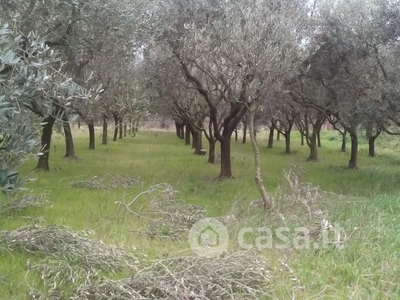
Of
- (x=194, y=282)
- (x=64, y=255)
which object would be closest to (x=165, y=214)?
(x=64, y=255)

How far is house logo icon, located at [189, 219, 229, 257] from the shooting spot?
6283 millimetres

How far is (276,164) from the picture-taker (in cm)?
2072

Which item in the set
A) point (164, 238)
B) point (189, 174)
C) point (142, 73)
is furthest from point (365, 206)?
point (142, 73)

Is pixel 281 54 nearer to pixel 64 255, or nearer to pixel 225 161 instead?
pixel 225 161

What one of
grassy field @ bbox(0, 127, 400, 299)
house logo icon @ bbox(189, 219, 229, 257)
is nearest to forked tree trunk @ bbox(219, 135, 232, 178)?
grassy field @ bbox(0, 127, 400, 299)

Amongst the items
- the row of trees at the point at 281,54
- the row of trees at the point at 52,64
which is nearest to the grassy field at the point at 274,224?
the row of trees at the point at 52,64

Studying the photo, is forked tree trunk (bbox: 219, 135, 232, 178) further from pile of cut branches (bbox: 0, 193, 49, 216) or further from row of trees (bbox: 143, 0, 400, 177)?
pile of cut branches (bbox: 0, 193, 49, 216)

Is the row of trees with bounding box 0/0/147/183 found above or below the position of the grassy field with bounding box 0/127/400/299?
above

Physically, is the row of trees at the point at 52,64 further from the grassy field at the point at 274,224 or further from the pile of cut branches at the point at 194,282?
the pile of cut branches at the point at 194,282

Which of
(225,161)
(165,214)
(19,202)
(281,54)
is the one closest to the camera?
(165,214)

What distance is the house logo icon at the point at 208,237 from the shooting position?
628 cm

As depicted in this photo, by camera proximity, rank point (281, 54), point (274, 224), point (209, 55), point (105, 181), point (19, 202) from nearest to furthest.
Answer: point (274, 224) < point (19, 202) < point (281, 54) < point (209, 55) < point (105, 181)

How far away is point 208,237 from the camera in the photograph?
7121 millimetres

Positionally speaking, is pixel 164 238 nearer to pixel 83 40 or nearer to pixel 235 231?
pixel 235 231
